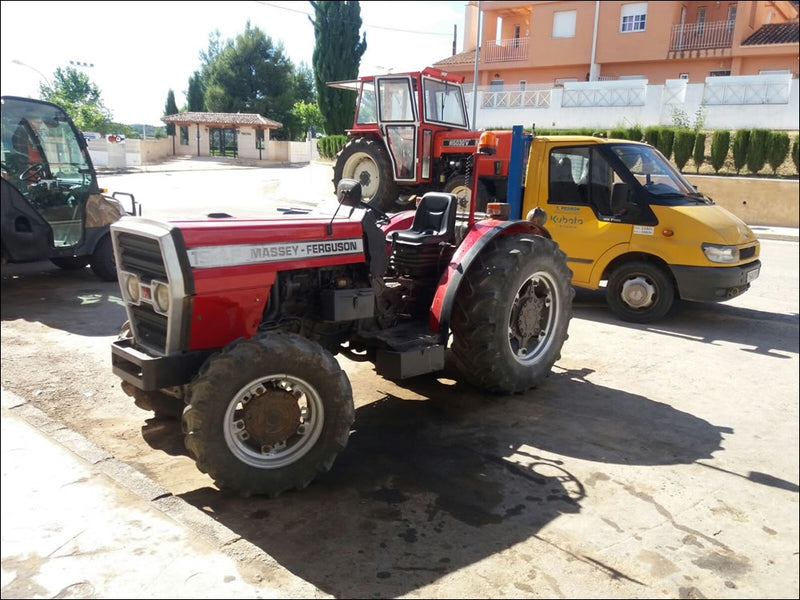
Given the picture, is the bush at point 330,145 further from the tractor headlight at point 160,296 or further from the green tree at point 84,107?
the tractor headlight at point 160,296

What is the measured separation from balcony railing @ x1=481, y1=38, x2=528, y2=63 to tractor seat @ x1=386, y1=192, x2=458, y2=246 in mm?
29786

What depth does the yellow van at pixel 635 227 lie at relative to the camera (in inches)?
281

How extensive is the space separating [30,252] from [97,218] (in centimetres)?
114

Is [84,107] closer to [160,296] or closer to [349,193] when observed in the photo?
[349,193]

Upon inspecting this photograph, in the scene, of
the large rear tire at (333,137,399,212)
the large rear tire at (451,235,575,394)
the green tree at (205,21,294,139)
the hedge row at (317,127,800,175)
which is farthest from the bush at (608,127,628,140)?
the large rear tire at (451,235,575,394)

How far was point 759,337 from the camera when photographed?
714cm

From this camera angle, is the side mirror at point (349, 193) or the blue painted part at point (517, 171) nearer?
the side mirror at point (349, 193)

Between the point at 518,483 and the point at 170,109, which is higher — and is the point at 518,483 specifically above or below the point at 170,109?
below

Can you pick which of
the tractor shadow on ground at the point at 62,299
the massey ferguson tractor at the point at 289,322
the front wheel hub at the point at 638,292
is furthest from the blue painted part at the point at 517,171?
the tractor shadow on ground at the point at 62,299

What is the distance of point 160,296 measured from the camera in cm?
346

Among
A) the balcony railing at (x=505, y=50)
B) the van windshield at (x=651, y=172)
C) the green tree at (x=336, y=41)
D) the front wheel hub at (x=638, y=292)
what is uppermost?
the balcony railing at (x=505, y=50)

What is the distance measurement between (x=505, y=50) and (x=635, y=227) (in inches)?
1134

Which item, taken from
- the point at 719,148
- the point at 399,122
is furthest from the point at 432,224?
the point at 719,148

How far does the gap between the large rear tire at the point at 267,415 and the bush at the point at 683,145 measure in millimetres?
19068
